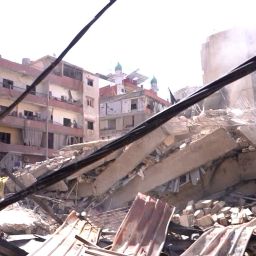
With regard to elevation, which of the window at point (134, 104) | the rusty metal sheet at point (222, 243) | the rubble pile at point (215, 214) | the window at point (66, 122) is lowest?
the rusty metal sheet at point (222, 243)

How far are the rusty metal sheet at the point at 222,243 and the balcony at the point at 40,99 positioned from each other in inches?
1176

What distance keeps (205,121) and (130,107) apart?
1330 inches

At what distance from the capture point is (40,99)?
37062mm

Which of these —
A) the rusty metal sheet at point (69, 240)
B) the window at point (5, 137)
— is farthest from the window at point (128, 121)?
the rusty metal sheet at point (69, 240)

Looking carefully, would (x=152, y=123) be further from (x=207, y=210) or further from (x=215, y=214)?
(x=207, y=210)

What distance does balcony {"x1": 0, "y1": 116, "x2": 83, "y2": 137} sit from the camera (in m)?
34.0

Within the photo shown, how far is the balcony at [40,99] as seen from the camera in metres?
33.9

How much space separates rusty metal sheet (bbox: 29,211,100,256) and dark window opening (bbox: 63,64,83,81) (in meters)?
34.9

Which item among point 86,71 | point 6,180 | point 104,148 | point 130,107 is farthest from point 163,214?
point 130,107

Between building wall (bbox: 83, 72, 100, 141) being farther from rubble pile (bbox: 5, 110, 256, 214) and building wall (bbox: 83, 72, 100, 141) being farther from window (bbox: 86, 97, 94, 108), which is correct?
rubble pile (bbox: 5, 110, 256, 214)

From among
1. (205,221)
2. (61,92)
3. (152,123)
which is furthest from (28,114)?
(152,123)

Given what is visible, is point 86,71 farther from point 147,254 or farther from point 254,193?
point 147,254

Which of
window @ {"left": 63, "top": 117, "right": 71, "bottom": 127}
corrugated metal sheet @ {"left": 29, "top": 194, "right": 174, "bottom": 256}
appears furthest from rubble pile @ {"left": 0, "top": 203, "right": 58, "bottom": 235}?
window @ {"left": 63, "top": 117, "right": 71, "bottom": 127}

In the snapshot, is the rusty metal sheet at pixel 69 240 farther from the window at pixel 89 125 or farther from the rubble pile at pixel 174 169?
the window at pixel 89 125
